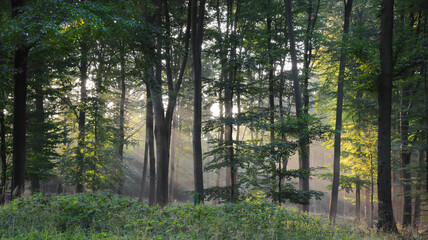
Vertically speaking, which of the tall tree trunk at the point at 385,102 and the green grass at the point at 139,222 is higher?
the tall tree trunk at the point at 385,102

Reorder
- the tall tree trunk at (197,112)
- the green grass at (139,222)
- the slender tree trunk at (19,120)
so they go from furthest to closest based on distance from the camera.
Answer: the tall tree trunk at (197,112), the slender tree trunk at (19,120), the green grass at (139,222)

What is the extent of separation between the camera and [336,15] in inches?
741

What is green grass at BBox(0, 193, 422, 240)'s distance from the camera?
5094mm

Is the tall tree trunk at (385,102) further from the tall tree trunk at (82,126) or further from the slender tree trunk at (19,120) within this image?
the tall tree trunk at (82,126)

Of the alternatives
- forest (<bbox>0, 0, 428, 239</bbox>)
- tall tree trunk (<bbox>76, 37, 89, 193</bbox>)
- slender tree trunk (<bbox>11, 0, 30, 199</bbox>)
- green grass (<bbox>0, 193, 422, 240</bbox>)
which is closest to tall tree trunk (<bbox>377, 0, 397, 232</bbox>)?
forest (<bbox>0, 0, 428, 239</bbox>)

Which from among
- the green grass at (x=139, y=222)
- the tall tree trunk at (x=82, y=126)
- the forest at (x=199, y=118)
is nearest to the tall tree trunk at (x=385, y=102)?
the forest at (x=199, y=118)

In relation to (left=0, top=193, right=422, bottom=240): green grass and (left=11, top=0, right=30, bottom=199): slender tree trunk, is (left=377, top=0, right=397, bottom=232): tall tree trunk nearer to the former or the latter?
(left=0, top=193, right=422, bottom=240): green grass

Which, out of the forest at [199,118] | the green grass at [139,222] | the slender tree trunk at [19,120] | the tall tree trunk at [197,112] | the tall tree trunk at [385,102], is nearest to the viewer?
the green grass at [139,222]

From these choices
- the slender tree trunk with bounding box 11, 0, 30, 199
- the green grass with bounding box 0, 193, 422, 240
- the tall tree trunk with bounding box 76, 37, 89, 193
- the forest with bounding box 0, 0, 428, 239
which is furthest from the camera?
the tall tree trunk with bounding box 76, 37, 89, 193

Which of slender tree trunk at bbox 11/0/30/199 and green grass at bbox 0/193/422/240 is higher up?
slender tree trunk at bbox 11/0/30/199

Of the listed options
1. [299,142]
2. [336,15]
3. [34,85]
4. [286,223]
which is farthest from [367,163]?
[34,85]

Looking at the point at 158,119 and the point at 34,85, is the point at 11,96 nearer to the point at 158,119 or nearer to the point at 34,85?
the point at 34,85

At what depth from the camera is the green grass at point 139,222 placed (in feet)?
16.7

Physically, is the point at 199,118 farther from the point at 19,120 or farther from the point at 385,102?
the point at 385,102
